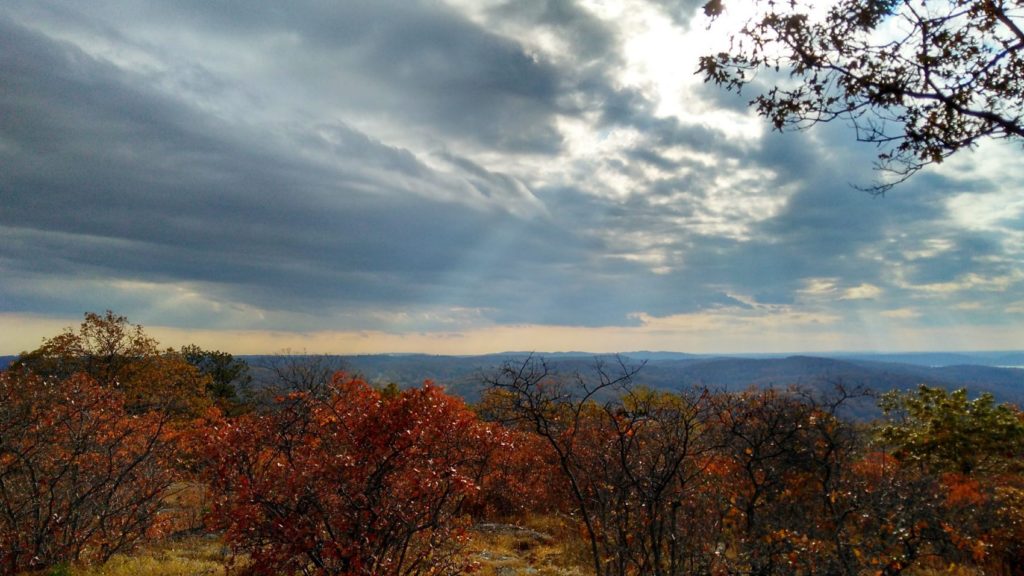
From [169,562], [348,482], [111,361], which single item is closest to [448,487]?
[348,482]

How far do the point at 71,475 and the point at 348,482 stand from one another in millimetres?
7310

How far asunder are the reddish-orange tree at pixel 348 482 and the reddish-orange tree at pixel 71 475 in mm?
4179

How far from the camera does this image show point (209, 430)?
26.2 feet

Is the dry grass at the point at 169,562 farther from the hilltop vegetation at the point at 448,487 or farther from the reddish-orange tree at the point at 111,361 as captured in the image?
the reddish-orange tree at the point at 111,361

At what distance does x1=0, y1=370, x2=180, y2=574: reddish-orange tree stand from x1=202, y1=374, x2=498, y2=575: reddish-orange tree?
13.7 feet

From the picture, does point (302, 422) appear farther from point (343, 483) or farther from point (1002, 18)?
point (1002, 18)

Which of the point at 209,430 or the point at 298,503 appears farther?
the point at 209,430

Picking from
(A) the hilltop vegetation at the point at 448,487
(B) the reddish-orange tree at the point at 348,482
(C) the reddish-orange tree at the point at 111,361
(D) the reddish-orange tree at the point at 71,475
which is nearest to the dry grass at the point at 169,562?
(A) the hilltop vegetation at the point at 448,487

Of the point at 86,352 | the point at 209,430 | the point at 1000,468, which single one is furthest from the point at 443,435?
the point at 86,352

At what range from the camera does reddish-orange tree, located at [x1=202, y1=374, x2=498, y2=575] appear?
6727mm

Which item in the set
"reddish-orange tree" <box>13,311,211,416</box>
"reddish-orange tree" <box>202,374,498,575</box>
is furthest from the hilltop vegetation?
"reddish-orange tree" <box>13,311,211,416</box>

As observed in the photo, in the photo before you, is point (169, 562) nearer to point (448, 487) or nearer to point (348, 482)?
point (348, 482)

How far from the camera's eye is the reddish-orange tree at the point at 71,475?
9703mm

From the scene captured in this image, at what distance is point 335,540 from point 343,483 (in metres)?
0.68
